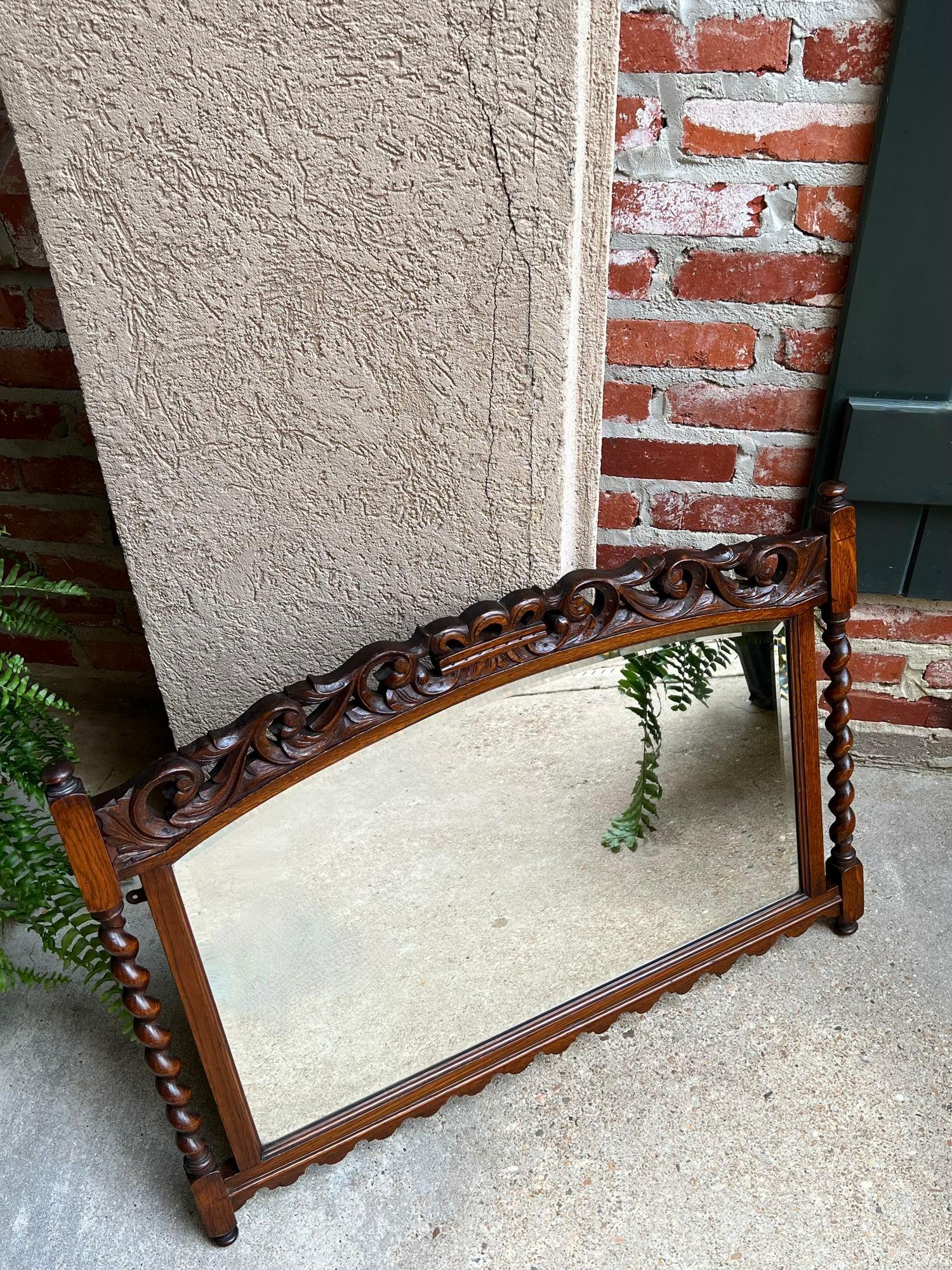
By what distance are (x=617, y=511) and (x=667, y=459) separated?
0.39ft

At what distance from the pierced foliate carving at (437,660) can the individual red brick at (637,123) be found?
54cm

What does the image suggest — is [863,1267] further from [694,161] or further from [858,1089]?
[694,161]

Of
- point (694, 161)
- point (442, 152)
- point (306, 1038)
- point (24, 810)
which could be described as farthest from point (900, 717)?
point (24, 810)

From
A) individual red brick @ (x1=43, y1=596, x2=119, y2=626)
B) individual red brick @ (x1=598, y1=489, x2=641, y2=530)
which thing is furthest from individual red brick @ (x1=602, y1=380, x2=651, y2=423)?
individual red brick @ (x1=43, y1=596, x2=119, y2=626)

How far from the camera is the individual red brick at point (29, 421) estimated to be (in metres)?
1.65

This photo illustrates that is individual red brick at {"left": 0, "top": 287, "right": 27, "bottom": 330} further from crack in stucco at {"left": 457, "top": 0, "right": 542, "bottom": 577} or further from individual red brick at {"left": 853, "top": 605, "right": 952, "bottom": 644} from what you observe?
individual red brick at {"left": 853, "top": 605, "right": 952, "bottom": 644}

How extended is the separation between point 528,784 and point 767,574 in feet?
1.33

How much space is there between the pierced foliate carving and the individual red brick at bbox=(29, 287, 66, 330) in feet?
2.78

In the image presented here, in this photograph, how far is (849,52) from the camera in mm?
1202

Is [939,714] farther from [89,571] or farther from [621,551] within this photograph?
[89,571]

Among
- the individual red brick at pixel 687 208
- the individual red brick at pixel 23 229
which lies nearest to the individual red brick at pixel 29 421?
the individual red brick at pixel 23 229

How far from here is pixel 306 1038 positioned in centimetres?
122

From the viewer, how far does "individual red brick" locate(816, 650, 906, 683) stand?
1.70m

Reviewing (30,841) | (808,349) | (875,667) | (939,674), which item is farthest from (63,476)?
(939,674)
